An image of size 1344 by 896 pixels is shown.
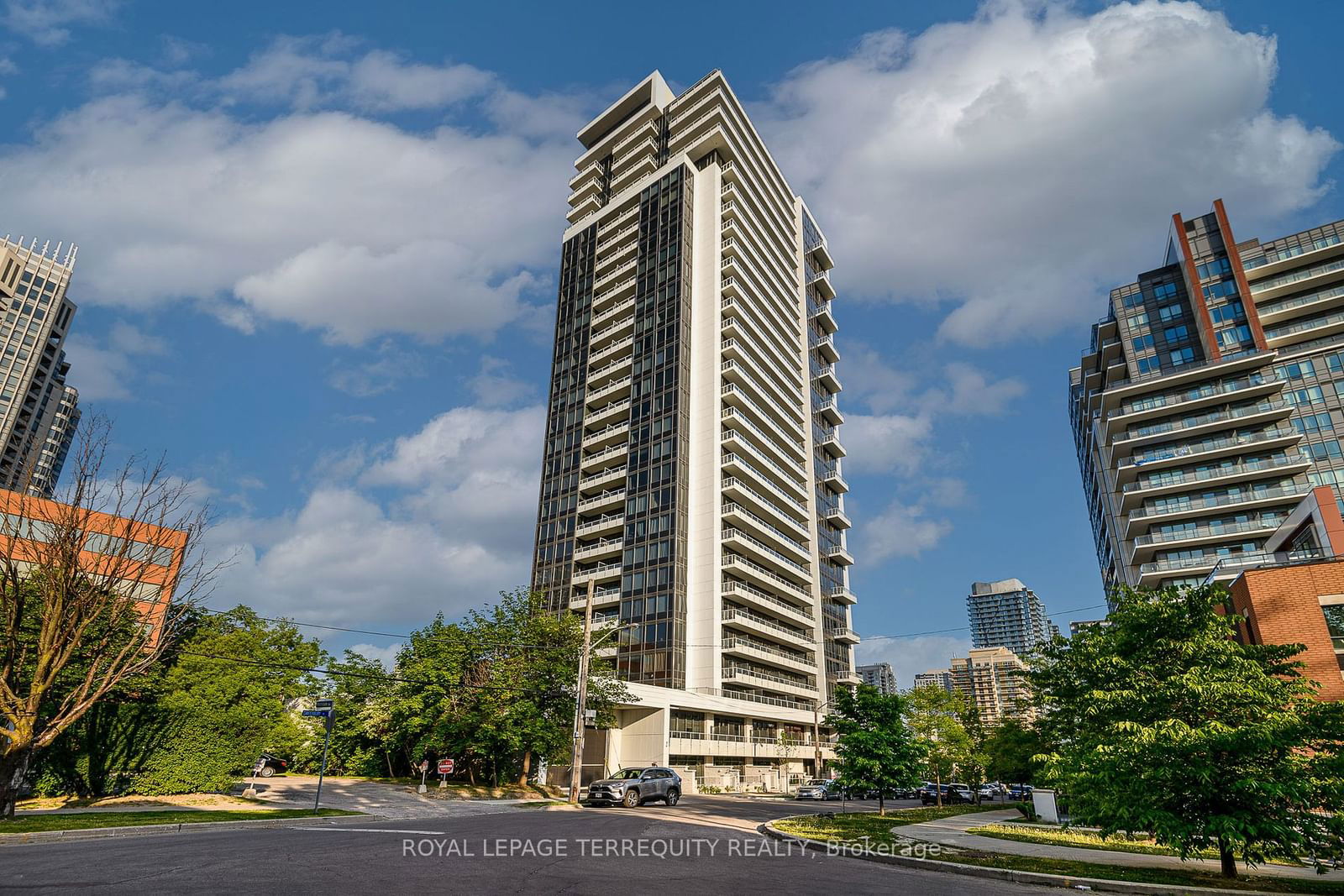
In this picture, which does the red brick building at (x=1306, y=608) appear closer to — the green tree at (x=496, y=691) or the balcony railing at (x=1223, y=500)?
the green tree at (x=496, y=691)

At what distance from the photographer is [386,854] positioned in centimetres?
1359

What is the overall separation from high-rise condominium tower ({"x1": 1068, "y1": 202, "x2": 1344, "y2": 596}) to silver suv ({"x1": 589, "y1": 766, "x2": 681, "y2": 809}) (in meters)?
52.9

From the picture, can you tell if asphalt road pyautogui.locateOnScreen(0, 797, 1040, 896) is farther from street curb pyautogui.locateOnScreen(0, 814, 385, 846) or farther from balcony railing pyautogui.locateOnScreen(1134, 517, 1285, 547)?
balcony railing pyautogui.locateOnScreen(1134, 517, 1285, 547)

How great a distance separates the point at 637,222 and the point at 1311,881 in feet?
274

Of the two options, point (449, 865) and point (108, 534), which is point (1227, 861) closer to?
point (449, 865)

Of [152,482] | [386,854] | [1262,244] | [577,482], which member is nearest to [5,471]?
[577,482]

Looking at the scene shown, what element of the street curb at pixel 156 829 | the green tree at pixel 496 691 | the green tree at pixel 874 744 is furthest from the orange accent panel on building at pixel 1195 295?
the street curb at pixel 156 829

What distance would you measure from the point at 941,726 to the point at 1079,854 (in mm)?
39991

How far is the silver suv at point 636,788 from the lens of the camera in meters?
30.0

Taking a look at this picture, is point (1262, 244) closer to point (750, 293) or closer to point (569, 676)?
point (750, 293)

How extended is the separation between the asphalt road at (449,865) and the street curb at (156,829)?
23.3 inches

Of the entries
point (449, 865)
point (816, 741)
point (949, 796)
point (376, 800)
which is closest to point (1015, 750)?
point (949, 796)

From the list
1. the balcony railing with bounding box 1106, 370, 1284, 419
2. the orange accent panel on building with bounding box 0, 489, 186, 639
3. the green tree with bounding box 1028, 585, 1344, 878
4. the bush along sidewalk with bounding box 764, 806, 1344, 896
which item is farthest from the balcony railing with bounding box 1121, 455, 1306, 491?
the orange accent panel on building with bounding box 0, 489, 186, 639

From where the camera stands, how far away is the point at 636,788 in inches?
1205
